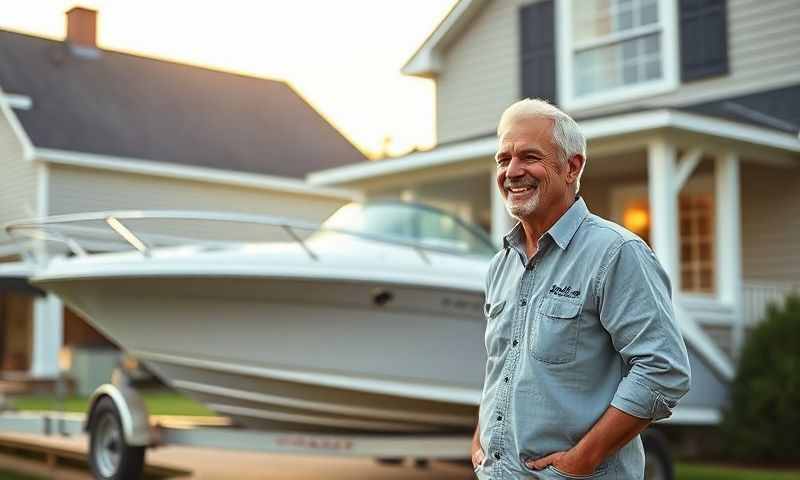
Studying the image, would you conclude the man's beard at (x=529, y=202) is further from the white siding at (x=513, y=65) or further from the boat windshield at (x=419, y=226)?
the white siding at (x=513, y=65)

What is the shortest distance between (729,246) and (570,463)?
7402 millimetres


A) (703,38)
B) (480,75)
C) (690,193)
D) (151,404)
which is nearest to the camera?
(703,38)

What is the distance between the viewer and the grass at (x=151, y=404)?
528 inches

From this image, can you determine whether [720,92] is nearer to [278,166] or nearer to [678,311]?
[678,311]

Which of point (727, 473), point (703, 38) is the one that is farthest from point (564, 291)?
point (703, 38)

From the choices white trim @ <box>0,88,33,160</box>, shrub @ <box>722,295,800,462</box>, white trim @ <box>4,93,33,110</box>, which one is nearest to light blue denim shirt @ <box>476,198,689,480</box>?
shrub @ <box>722,295,800,462</box>

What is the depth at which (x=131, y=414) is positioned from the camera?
626cm

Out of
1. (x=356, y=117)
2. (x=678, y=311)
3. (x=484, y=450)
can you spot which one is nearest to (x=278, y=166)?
(x=356, y=117)

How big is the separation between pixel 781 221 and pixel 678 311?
106 inches

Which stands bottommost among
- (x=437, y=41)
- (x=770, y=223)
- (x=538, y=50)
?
(x=770, y=223)

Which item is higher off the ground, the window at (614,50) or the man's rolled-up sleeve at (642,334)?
the window at (614,50)

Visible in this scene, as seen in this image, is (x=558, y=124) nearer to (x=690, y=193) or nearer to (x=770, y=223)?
(x=770, y=223)

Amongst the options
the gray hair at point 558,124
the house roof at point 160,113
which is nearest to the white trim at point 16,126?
the house roof at point 160,113

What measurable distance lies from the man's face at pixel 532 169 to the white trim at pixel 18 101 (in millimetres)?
15425
